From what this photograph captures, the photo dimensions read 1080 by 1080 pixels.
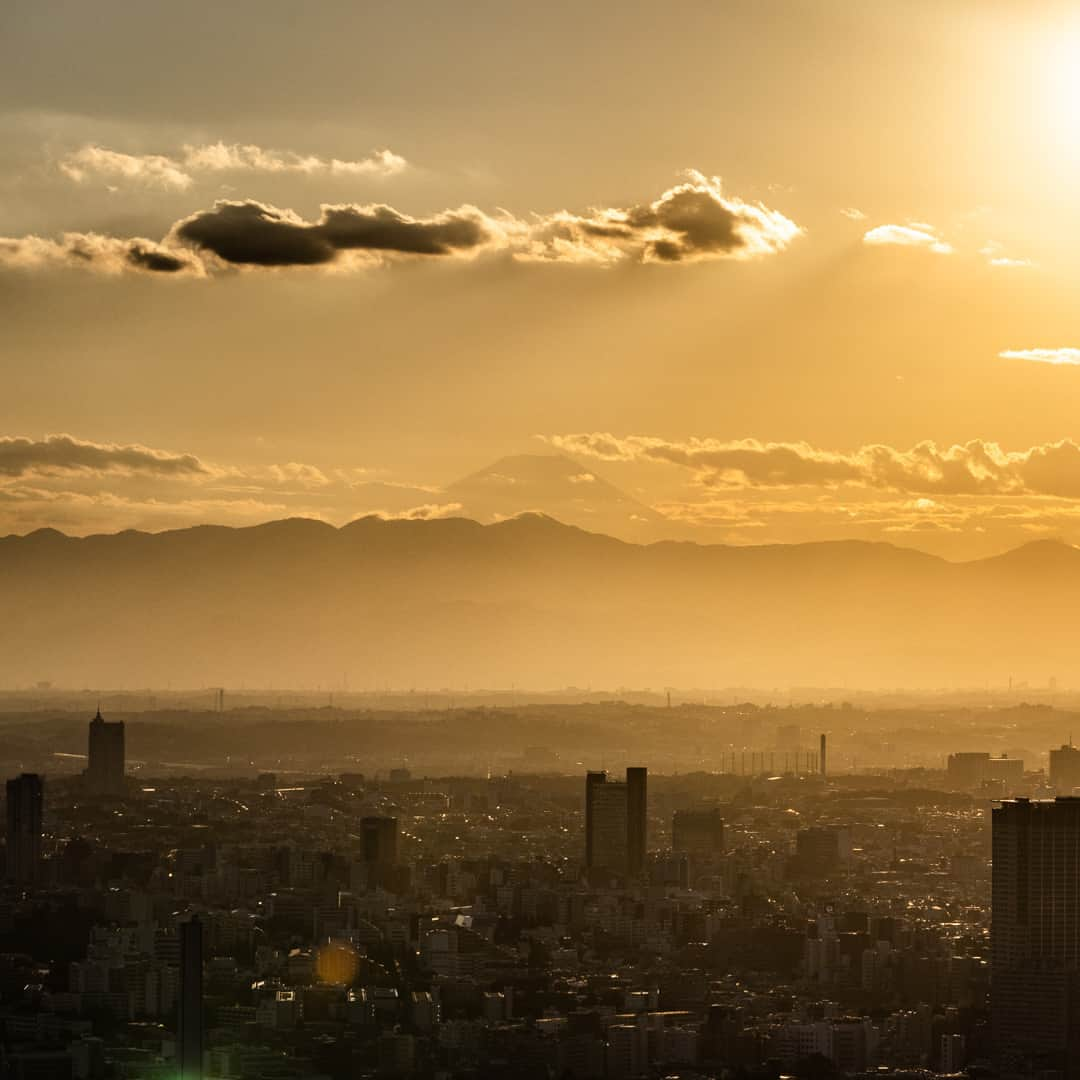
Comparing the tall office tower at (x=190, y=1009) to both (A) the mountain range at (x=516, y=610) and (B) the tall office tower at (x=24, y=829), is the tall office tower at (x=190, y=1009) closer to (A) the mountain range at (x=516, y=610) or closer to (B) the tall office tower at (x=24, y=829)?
(B) the tall office tower at (x=24, y=829)

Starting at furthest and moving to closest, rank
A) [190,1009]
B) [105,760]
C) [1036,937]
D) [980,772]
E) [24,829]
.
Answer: [980,772] → [105,760] → [24,829] → [1036,937] → [190,1009]

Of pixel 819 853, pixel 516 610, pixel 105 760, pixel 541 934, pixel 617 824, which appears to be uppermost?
pixel 516 610

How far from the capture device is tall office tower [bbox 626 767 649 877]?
5756cm

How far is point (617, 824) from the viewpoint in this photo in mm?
60438

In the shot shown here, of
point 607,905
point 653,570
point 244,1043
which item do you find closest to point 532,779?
point 607,905

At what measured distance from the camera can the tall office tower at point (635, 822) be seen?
189 ft

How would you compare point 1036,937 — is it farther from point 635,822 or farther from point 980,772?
point 980,772

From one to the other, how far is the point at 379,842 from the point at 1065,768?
91.2 feet

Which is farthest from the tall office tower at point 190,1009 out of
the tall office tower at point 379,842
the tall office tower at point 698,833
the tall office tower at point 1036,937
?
the tall office tower at point 698,833

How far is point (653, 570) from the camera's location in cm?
18200

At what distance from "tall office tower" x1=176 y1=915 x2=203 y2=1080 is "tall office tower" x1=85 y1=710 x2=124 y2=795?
4293 centimetres

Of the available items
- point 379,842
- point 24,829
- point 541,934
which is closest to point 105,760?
point 24,829

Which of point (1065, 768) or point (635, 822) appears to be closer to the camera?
point (635, 822)

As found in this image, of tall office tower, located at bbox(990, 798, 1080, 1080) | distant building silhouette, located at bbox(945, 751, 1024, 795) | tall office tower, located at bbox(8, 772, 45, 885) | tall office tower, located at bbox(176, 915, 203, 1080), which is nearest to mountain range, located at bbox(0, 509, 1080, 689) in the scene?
distant building silhouette, located at bbox(945, 751, 1024, 795)
